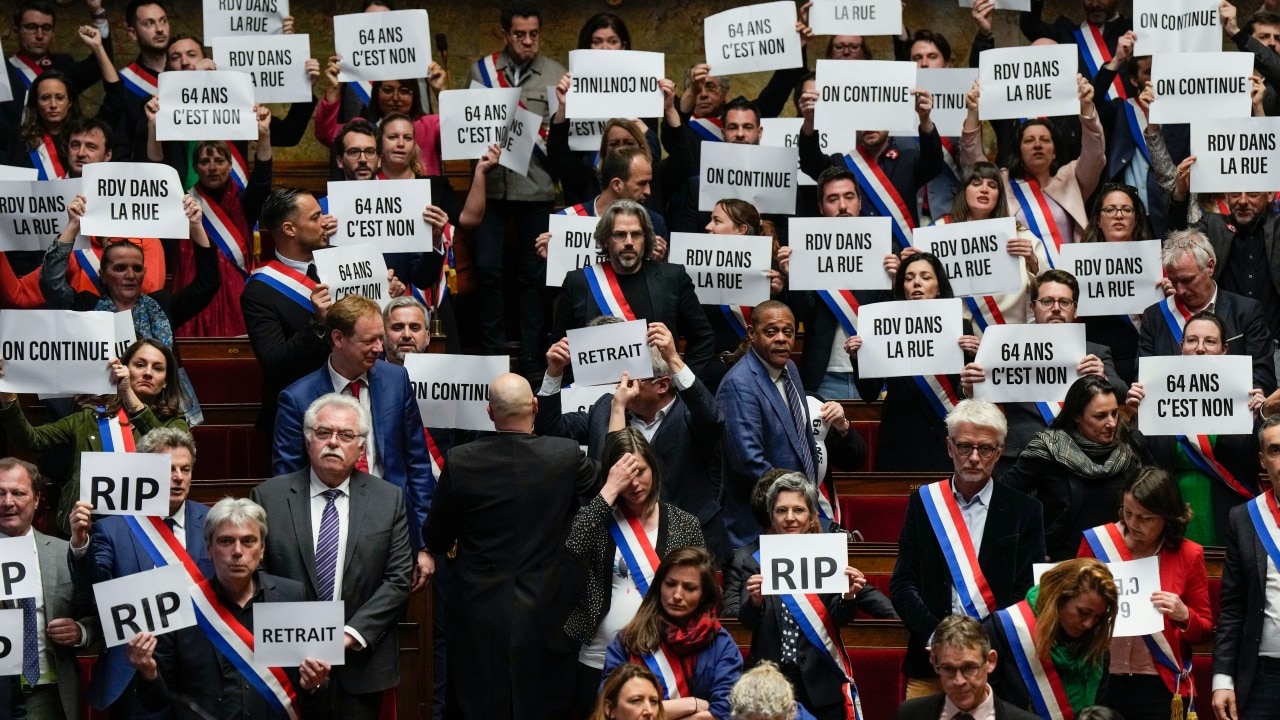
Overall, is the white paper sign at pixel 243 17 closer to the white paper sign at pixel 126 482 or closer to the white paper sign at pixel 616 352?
the white paper sign at pixel 616 352

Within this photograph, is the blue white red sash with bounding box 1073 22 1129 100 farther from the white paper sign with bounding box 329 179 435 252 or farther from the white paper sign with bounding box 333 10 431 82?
the white paper sign with bounding box 329 179 435 252

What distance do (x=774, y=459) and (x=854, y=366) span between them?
167 centimetres

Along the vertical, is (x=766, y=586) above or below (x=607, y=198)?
below

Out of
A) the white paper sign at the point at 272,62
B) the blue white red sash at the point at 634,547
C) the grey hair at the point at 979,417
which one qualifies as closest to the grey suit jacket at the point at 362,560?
the blue white red sash at the point at 634,547

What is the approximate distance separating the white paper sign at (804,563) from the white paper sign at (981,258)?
9.25 feet

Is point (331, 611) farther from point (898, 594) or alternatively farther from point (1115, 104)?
point (1115, 104)

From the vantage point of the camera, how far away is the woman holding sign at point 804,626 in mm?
8445

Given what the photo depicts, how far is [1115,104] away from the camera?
12.4 metres

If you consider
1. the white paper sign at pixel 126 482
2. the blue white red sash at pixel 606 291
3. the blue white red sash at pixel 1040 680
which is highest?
the blue white red sash at pixel 606 291

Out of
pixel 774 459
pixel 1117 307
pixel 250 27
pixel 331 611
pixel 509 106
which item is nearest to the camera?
pixel 331 611

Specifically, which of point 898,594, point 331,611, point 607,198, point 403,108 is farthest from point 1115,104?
point 331,611

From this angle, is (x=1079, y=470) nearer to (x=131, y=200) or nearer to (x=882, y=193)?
(x=882, y=193)

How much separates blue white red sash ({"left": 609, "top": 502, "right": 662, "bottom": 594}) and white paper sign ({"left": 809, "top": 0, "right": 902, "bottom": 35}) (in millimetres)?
4600

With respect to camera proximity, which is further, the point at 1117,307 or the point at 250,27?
the point at 250,27
